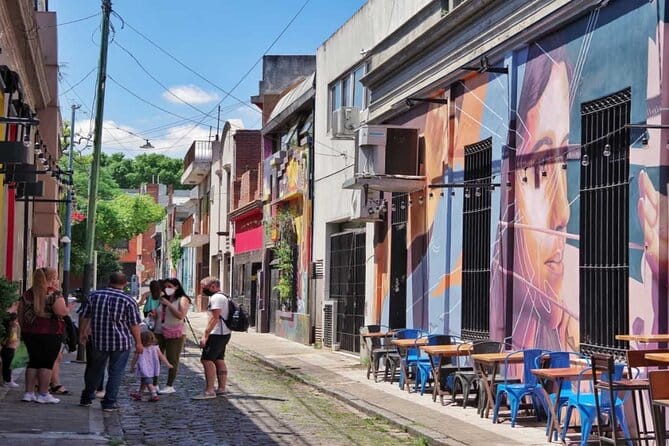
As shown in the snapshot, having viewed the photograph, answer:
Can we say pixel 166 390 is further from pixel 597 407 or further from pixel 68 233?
pixel 68 233

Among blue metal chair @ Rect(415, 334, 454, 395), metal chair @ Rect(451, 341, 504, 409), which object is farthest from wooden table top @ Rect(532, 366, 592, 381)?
blue metal chair @ Rect(415, 334, 454, 395)

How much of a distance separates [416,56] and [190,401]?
23.8 ft

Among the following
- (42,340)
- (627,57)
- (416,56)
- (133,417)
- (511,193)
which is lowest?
(133,417)

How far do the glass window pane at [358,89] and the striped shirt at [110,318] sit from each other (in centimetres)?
1160

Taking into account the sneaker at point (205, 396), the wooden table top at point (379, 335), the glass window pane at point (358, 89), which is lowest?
the sneaker at point (205, 396)

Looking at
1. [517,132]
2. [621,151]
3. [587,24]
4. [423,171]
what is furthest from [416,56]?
[621,151]

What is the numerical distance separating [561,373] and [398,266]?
9.11m

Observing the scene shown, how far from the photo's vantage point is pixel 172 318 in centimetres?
1462

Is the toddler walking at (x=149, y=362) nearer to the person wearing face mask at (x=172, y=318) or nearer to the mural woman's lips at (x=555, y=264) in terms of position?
the person wearing face mask at (x=172, y=318)

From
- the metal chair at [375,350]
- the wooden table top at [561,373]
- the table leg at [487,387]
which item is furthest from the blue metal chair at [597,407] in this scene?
the metal chair at [375,350]

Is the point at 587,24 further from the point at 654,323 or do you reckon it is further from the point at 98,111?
the point at 98,111

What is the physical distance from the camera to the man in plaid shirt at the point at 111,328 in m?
12.4

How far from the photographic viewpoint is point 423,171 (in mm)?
18188

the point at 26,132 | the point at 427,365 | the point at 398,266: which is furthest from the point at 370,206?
the point at 26,132
